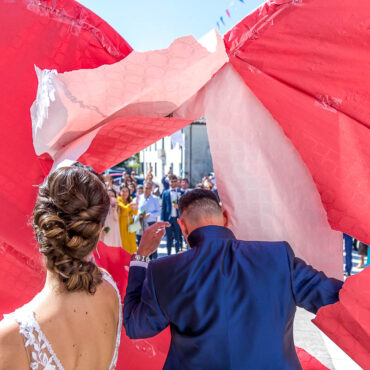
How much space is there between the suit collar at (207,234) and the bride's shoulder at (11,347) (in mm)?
605

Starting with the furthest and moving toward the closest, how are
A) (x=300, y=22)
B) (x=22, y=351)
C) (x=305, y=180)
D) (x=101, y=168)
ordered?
(x=101, y=168), (x=305, y=180), (x=300, y=22), (x=22, y=351)

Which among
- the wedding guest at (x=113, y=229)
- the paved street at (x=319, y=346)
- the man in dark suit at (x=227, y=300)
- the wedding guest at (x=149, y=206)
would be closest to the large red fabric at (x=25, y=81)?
the man in dark suit at (x=227, y=300)

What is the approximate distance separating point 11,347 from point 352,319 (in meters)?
1.10

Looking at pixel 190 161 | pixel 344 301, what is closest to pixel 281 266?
pixel 344 301

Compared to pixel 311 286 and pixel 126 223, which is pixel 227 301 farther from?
pixel 126 223

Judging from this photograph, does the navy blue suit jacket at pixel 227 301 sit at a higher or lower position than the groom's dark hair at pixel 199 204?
lower

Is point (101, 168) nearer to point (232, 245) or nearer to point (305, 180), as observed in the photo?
point (232, 245)

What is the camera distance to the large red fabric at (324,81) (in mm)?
1274

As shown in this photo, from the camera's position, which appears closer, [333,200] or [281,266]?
[281,266]

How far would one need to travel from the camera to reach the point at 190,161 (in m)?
17.7

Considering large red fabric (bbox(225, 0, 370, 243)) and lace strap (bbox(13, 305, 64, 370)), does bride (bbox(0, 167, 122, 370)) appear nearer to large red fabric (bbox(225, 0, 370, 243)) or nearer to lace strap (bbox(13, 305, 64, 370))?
lace strap (bbox(13, 305, 64, 370))

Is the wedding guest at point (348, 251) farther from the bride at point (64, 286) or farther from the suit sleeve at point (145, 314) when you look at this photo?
the bride at point (64, 286)

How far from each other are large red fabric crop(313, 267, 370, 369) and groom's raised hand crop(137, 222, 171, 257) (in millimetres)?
665

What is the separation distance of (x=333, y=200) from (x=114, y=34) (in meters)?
1.10
